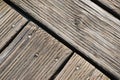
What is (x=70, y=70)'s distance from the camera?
1.30 meters

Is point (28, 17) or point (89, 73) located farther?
point (28, 17)

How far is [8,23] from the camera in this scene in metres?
1.39

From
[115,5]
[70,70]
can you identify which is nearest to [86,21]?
[115,5]

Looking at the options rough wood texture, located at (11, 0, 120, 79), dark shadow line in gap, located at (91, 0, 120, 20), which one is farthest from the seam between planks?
dark shadow line in gap, located at (91, 0, 120, 20)

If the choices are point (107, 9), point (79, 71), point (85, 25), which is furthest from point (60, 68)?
point (107, 9)

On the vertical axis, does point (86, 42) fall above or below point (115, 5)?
below

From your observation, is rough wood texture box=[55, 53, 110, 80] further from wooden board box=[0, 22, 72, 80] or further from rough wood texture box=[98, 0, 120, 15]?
rough wood texture box=[98, 0, 120, 15]

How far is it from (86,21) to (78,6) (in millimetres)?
97

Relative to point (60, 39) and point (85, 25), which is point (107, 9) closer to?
point (85, 25)

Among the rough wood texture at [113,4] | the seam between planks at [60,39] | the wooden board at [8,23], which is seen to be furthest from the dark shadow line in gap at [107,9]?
the wooden board at [8,23]

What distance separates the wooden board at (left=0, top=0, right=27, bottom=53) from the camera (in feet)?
4.46

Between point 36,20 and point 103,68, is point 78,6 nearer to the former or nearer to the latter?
point 36,20

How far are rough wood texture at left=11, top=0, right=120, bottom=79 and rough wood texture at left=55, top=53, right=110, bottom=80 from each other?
45mm

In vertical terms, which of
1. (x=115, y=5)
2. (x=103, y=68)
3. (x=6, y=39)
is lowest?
(x=6, y=39)
